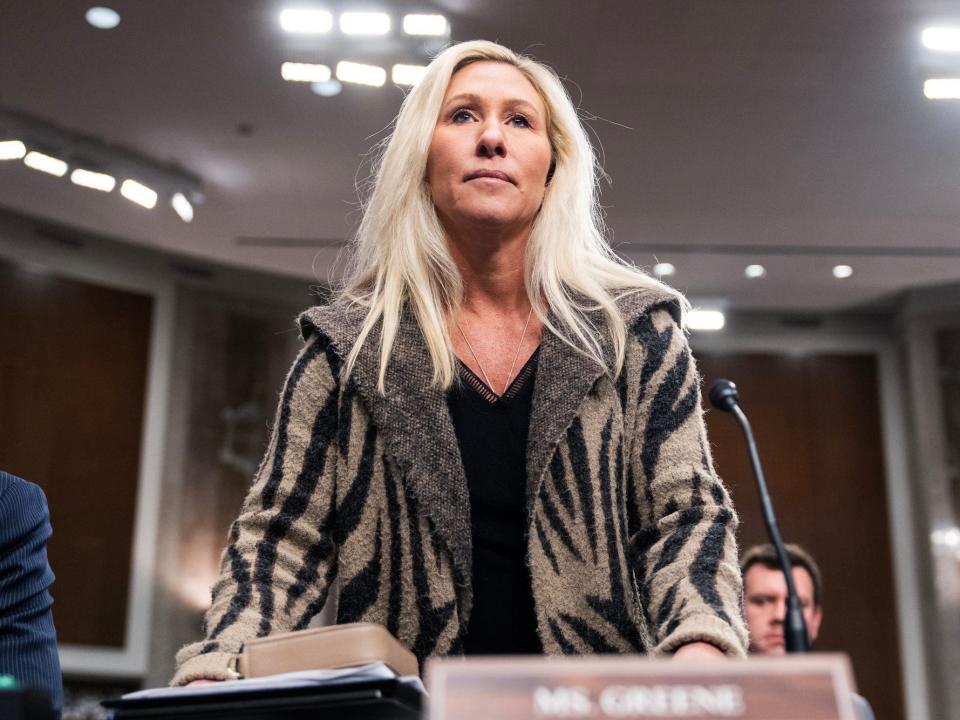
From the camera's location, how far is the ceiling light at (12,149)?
6609 mm

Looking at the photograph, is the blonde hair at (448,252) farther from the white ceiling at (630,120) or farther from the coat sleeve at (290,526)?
the white ceiling at (630,120)

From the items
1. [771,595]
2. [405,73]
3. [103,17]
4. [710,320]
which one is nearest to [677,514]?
[771,595]

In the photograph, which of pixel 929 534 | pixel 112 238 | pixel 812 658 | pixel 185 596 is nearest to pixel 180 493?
pixel 185 596

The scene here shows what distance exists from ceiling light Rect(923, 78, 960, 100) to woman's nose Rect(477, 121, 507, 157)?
16.6 feet

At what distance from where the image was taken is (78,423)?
7789mm

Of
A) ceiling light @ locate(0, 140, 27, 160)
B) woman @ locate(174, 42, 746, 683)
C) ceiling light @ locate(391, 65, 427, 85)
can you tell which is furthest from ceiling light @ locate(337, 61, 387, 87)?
woman @ locate(174, 42, 746, 683)

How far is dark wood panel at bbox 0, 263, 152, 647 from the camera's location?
→ 7.52 metres

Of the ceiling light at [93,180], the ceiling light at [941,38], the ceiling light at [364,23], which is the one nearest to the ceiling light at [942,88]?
the ceiling light at [941,38]

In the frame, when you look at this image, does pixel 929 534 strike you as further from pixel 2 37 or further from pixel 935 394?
pixel 2 37

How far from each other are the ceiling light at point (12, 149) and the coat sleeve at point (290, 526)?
5.76 m

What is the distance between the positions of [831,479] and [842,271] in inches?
60.7

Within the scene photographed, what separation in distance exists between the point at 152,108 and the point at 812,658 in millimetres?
6231

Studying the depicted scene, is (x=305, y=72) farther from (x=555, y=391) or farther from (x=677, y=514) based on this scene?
(x=677, y=514)

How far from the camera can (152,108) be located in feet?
21.0
